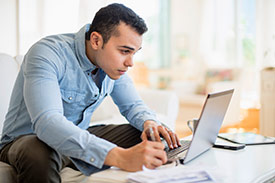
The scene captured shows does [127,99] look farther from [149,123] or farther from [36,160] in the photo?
[36,160]

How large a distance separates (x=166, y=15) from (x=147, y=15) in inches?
17.0

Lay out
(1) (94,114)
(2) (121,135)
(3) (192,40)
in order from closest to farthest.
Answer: (2) (121,135), (1) (94,114), (3) (192,40)

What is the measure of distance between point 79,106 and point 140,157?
0.58 metres

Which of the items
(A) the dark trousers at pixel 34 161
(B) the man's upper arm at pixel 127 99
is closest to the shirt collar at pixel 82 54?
(B) the man's upper arm at pixel 127 99

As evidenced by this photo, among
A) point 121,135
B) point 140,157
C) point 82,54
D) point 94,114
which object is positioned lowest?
point 94,114

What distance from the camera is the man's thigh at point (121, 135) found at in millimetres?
1585

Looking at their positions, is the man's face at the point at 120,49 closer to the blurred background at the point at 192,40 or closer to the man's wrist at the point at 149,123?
the man's wrist at the point at 149,123

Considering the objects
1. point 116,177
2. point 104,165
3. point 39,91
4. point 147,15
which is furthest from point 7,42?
point 147,15

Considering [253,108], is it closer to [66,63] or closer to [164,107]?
[164,107]

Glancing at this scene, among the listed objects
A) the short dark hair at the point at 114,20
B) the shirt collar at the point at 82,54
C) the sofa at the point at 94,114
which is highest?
the short dark hair at the point at 114,20

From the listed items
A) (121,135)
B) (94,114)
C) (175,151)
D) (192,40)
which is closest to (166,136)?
(175,151)

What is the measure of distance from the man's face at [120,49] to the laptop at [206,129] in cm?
37

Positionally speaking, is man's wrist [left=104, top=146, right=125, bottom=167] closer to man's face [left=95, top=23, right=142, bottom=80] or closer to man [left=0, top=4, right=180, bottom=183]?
man [left=0, top=4, right=180, bottom=183]

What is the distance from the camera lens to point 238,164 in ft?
4.00
